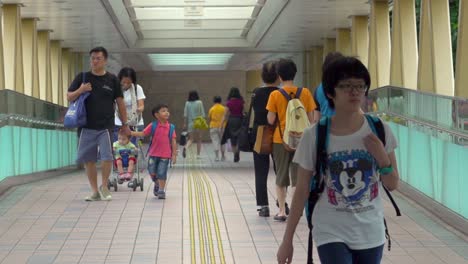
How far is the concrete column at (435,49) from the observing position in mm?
18312

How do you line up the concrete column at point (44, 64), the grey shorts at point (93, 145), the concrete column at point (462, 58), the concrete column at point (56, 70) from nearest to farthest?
1. the grey shorts at point (93, 145)
2. the concrete column at point (462, 58)
3. the concrete column at point (44, 64)
4. the concrete column at point (56, 70)

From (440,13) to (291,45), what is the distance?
18019mm

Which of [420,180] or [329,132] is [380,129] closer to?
[329,132]

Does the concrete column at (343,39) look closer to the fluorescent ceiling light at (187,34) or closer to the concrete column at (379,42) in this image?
the fluorescent ceiling light at (187,34)

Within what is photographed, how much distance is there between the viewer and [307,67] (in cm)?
3653

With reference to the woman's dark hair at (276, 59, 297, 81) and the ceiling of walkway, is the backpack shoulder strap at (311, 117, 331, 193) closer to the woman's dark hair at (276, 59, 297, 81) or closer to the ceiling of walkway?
the woman's dark hair at (276, 59, 297, 81)

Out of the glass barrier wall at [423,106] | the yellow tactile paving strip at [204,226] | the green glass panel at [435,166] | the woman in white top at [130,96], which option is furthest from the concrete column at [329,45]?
the woman in white top at [130,96]

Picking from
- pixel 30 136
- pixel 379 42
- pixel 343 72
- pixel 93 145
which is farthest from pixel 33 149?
pixel 343 72

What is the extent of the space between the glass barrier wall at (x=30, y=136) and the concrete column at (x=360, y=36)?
713 centimetres

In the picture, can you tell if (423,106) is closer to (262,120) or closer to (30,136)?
(262,120)

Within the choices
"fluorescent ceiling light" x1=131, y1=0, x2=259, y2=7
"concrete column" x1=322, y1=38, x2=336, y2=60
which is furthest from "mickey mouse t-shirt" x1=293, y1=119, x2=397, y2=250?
"concrete column" x1=322, y1=38, x2=336, y2=60

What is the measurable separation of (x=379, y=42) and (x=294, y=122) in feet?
44.7

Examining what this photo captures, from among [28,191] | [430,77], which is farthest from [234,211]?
[430,77]

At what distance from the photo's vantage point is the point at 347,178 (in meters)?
5.23
